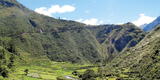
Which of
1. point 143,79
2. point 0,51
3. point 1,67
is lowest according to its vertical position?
point 143,79

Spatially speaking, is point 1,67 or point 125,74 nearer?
point 1,67

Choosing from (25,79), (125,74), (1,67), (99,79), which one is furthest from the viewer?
(125,74)

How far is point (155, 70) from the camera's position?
147250 millimetres

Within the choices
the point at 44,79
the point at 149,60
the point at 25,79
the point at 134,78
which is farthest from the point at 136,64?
the point at 25,79

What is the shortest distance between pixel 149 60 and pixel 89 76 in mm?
41935

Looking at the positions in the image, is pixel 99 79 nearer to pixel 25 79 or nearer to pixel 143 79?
pixel 143 79

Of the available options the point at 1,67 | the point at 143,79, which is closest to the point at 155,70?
the point at 143,79

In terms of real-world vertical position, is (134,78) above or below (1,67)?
below

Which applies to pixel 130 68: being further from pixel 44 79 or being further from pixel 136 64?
pixel 44 79

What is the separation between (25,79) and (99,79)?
4654cm

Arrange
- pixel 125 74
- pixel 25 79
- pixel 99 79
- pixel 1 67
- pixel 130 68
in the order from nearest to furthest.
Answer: pixel 1 67
pixel 25 79
pixel 99 79
pixel 125 74
pixel 130 68

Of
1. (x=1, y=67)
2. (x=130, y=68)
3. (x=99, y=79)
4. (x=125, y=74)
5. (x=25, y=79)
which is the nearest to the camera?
(x=1, y=67)

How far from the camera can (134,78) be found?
158m

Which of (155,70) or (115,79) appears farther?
(115,79)
